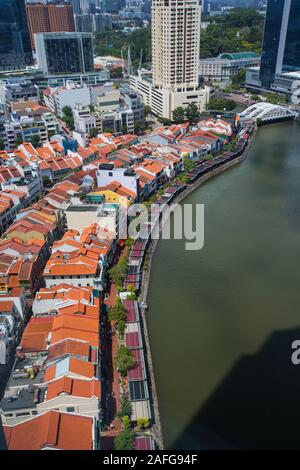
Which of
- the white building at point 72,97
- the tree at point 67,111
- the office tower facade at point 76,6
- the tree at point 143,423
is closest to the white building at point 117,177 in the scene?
the tree at point 143,423

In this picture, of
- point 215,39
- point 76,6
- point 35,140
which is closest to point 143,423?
point 35,140

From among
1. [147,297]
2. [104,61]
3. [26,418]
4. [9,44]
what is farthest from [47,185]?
[104,61]

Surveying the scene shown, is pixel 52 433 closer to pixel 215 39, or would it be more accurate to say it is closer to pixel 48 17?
pixel 215 39

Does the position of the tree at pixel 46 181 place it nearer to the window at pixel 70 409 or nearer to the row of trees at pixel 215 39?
the window at pixel 70 409

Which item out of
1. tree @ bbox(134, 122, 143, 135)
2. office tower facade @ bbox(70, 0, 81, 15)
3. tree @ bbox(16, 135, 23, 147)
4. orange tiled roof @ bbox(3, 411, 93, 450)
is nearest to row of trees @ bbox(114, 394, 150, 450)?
orange tiled roof @ bbox(3, 411, 93, 450)

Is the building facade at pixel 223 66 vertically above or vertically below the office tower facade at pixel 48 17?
below
